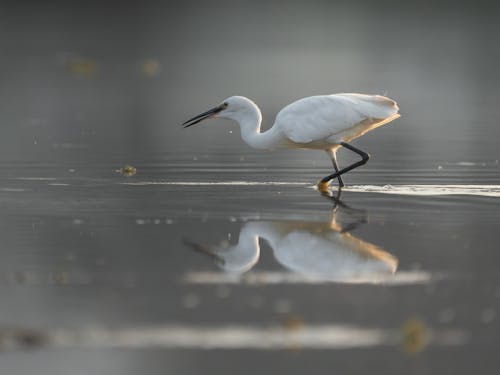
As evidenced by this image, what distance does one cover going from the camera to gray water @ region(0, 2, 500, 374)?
8227 mm

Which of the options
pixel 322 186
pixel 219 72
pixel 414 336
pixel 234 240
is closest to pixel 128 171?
pixel 322 186

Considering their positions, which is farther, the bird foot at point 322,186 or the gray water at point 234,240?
the bird foot at point 322,186

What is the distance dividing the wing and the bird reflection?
269cm

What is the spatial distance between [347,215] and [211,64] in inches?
973

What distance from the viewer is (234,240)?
11.7 m

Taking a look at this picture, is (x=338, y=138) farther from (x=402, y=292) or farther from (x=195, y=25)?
(x=195, y=25)

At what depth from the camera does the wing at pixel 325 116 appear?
15484 millimetres

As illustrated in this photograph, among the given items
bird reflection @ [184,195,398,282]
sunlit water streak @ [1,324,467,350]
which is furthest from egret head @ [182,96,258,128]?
sunlit water streak @ [1,324,467,350]

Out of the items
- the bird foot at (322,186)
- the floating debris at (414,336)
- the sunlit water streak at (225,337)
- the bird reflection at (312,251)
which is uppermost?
the floating debris at (414,336)

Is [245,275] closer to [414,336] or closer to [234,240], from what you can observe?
[234,240]

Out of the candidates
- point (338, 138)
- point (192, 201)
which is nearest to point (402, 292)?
point (192, 201)

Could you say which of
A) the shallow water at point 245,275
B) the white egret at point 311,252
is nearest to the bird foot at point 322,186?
the shallow water at point 245,275

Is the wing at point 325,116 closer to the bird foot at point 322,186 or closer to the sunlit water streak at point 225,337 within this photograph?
the bird foot at point 322,186

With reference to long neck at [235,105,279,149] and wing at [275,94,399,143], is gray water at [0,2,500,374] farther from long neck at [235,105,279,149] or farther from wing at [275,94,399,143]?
wing at [275,94,399,143]
